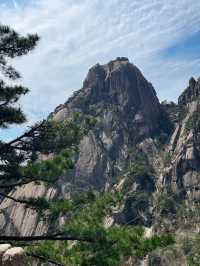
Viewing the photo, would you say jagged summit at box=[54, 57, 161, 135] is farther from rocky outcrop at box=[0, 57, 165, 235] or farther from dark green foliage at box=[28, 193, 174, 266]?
dark green foliage at box=[28, 193, 174, 266]

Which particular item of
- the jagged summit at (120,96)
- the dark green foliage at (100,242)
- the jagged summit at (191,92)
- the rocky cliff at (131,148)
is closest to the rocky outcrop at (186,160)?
the rocky cliff at (131,148)

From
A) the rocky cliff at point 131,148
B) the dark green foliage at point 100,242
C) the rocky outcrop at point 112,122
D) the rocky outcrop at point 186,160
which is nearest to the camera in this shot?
the dark green foliage at point 100,242

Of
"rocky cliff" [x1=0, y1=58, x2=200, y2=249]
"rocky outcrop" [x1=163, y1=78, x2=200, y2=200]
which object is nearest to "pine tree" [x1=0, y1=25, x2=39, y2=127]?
"rocky cliff" [x1=0, y1=58, x2=200, y2=249]

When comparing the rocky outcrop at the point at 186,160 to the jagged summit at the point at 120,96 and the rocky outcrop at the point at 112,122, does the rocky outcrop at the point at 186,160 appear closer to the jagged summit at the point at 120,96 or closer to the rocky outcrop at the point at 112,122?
the rocky outcrop at the point at 112,122

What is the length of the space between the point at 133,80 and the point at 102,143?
2573 centimetres

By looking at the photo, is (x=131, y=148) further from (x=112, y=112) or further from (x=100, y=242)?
(x=100, y=242)

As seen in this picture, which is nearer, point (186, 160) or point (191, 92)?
point (186, 160)

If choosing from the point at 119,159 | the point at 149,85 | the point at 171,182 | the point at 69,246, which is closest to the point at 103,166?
the point at 119,159

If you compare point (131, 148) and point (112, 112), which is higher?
point (112, 112)

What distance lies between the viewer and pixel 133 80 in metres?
179

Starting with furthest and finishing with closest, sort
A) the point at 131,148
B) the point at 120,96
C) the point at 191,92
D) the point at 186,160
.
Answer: the point at 120,96 < the point at 191,92 < the point at 131,148 < the point at 186,160

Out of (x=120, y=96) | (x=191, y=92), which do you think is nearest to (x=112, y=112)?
(x=120, y=96)

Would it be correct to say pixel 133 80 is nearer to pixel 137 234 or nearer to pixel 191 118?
pixel 191 118

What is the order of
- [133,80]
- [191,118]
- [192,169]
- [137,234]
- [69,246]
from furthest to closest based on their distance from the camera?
[133,80] < [191,118] < [192,169] < [69,246] < [137,234]
